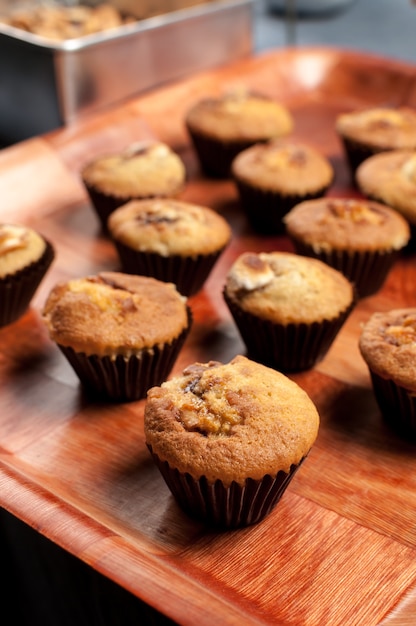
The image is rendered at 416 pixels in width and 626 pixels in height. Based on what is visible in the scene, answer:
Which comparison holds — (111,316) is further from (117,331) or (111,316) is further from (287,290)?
(287,290)

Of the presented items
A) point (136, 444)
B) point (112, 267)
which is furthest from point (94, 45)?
point (136, 444)

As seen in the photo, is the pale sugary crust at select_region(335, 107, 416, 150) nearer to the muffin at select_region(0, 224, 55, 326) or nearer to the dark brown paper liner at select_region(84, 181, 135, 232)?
the dark brown paper liner at select_region(84, 181, 135, 232)

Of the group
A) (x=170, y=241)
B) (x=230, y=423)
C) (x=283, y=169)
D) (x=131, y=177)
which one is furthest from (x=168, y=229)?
(x=230, y=423)

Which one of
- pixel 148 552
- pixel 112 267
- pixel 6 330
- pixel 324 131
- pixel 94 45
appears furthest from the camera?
pixel 324 131

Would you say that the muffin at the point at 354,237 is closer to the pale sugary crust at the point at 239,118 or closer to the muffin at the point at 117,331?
the muffin at the point at 117,331

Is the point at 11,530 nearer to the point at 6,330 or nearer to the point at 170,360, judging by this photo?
the point at 170,360

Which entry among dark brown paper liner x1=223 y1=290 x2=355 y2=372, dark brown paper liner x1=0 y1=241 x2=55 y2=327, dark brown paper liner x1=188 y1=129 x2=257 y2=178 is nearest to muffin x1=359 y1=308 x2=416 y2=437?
dark brown paper liner x1=223 y1=290 x2=355 y2=372

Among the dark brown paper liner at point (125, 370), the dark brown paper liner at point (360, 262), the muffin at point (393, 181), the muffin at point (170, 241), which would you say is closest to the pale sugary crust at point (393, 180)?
the muffin at point (393, 181)
